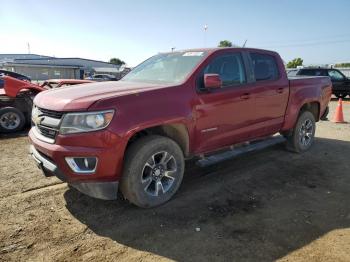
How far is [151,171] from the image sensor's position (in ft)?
13.3

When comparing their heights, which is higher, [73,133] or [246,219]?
[73,133]

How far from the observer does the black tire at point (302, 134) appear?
21.5 feet

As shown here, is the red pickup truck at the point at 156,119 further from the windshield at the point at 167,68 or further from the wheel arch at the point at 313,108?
the wheel arch at the point at 313,108

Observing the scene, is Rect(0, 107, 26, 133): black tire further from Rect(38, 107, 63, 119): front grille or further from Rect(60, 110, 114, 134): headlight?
Rect(60, 110, 114, 134): headlight

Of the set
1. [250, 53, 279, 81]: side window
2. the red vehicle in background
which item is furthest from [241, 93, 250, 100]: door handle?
the red vehicle in background

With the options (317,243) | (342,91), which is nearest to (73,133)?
(317,243)

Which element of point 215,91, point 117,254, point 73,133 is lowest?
point 117,254

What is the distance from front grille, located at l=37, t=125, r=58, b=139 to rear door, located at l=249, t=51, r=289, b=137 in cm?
305

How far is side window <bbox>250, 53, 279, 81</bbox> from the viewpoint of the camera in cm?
542

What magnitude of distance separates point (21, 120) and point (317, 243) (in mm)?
7852

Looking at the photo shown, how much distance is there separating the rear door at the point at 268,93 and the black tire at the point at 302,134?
726 mm

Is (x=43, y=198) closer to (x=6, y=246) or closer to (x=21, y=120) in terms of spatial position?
(x=6, y=246)

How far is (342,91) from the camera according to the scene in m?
19.1

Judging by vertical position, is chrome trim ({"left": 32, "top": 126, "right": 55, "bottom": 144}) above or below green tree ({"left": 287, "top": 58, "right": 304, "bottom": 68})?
below
